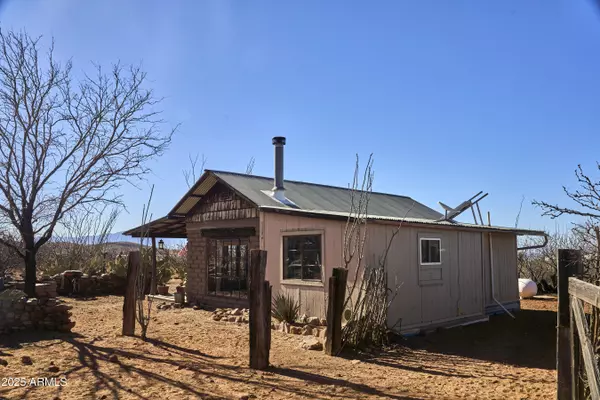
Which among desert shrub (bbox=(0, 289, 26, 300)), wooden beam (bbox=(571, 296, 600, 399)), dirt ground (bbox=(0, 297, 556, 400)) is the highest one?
wooden beam (bbox=(571, 296, 600, 399))

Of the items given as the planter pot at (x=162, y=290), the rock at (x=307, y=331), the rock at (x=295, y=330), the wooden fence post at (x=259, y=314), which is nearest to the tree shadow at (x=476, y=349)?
the rock at (x=307, y=331)

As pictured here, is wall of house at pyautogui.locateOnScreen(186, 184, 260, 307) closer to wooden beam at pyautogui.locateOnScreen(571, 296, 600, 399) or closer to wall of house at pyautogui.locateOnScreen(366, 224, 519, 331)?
wall of house at pyautogui.locateOnScreen(366, 224, 519, 331)

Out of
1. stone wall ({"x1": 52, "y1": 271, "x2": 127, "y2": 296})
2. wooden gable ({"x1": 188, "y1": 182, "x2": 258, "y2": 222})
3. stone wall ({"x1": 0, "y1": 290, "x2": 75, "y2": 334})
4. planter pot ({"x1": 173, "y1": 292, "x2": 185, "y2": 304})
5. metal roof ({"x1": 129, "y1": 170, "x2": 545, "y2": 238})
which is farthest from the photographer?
stone wall ({"x1": 52, "y1": 271, "x2": 127, "y2": 296})

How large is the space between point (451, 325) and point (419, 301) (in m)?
1.43

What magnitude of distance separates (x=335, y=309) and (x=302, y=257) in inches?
125

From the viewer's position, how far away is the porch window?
1306 cm

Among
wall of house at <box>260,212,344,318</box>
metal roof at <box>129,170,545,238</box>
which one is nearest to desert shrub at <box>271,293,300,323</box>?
wall of house at <box>260,212,344,318</box>

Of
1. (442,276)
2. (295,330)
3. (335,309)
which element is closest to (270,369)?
(335,309)

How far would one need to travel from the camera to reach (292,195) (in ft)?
44.0

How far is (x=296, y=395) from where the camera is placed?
548 cm

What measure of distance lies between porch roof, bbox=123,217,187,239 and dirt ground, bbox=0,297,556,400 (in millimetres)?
5271

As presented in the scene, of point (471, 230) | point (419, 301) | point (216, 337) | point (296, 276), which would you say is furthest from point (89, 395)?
point (471, 230)

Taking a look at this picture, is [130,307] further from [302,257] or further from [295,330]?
[302,257]

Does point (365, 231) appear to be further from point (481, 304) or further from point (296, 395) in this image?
point (481, 304)
